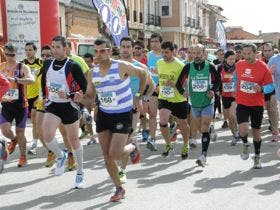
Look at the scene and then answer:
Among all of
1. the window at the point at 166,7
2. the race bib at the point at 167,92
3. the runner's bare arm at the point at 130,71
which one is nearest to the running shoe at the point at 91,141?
the race bib at the point at 167,92

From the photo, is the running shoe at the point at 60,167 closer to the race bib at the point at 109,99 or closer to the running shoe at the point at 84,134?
the race bib at the point at 109,99

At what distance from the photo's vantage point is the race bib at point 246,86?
759 cm

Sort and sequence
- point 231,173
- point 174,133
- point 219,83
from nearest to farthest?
point 231,173, point 219,83, point 174,133

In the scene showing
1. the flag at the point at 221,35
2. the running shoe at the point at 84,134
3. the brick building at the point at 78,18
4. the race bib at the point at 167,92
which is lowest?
the running shoe at the point at 84,134

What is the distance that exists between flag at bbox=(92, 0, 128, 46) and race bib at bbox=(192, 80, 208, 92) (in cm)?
409

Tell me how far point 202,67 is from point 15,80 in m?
2.75

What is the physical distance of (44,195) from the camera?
6.45 meters

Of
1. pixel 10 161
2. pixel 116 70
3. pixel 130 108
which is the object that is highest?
pixel 116 70

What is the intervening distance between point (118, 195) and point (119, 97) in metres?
1.10

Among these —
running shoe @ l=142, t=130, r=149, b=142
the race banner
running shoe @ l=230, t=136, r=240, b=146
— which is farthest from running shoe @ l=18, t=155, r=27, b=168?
the race banner

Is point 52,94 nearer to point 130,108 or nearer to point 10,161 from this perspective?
point 130,108

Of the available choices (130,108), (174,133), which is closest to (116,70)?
(130,108)

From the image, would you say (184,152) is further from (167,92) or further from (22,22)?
(22,22)

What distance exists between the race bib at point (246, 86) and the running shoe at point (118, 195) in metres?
2.60
